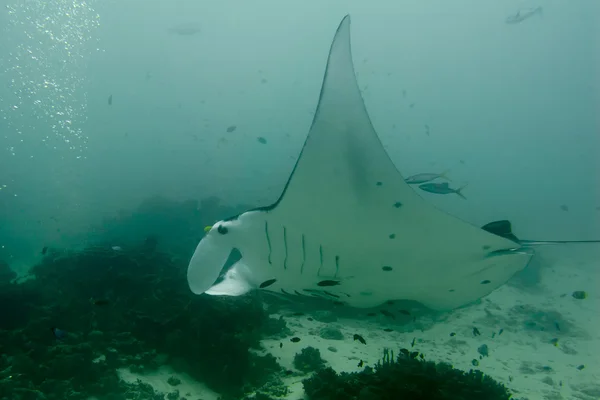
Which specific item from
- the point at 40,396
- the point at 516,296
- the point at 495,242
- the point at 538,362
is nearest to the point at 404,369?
the point at 495,242

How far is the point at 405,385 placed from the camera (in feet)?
12.9

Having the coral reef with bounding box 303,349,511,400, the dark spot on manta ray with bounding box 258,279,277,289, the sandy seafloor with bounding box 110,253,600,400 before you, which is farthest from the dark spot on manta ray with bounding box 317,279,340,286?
the sandy seafloor with bounding box 110,253,600,400

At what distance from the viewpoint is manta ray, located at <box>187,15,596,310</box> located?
2252 mm

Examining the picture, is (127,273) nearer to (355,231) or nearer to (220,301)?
(220,301)

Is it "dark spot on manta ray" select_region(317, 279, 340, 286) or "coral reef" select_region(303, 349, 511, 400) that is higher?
"dark spot on manta ray" select_region(317, 279, 340, 286)

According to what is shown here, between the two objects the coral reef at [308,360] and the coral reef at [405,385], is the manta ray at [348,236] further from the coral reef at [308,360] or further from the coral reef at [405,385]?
the coral reef at [308,360]

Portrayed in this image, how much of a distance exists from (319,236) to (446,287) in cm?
137

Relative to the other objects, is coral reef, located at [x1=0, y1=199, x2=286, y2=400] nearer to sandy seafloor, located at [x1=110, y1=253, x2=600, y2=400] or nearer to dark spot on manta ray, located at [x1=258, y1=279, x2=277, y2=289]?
sandy seafloor, located at [x1=110, y1=253, x2=600, y2=400]

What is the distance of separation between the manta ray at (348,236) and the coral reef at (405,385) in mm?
1361

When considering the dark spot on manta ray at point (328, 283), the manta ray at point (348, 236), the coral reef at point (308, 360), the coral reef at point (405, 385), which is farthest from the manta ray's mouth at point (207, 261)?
the coral reef at point (308, 360)

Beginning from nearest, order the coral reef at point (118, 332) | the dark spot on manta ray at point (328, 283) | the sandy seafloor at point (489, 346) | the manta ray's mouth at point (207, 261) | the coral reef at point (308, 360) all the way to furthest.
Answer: the manta ray's mouth at point (207, 261) < the dark spot on manta ray at point (328, 283) < the coral reef at point (118, 332) < the coral reef at point (308, 360) < the sandy seafloor at point (489, 346)

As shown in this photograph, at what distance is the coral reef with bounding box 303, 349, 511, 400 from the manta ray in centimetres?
136

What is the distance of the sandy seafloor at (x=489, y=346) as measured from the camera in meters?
6.17

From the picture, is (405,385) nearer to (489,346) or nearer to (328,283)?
(328,283)
